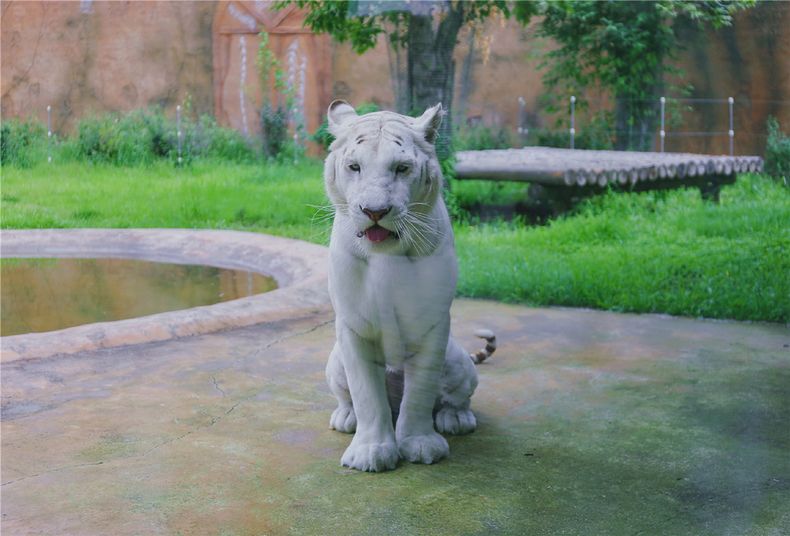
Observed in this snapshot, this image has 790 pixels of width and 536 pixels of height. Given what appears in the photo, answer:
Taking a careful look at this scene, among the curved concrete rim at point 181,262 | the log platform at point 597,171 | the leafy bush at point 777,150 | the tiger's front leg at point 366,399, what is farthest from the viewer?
the log platform at point 597,171

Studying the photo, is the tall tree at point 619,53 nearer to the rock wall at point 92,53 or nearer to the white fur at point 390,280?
the rock wall at point 92,53

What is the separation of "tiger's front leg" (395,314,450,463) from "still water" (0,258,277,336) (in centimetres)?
197

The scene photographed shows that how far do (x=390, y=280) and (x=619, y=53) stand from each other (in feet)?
18.2

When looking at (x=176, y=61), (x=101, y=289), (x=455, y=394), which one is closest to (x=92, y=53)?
(x=176, y=61)

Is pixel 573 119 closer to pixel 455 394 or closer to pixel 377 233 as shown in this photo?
pixel 455 394

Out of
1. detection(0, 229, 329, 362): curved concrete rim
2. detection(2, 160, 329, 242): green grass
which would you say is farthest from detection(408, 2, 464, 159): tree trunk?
detection(2, 160, 329, 242): green grass

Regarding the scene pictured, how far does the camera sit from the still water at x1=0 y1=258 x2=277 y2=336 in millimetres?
4062

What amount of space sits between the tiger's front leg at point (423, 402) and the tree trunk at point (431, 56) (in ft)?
9.08

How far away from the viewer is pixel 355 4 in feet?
15.5

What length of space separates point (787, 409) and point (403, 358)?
109 cm

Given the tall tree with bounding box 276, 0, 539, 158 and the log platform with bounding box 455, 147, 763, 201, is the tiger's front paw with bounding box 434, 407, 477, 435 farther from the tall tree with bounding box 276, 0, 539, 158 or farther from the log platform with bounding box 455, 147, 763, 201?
the log platform with bounding box 455, 147, 763, 201

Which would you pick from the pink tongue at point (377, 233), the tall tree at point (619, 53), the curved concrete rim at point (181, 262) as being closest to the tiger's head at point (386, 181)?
the pink tongue at point (377, 233)

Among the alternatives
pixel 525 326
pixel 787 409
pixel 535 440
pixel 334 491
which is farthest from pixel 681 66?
pixel 334 491

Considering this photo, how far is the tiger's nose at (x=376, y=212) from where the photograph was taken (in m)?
2.06
